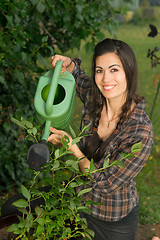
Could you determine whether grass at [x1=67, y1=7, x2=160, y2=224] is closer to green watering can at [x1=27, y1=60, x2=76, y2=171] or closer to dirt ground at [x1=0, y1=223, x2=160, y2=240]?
dirt ground at [x1=0, y1=223, x2=160, y2=240]

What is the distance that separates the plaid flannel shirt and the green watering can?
27 centimetres

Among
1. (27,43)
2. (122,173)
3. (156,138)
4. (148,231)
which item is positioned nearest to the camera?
(122,173)

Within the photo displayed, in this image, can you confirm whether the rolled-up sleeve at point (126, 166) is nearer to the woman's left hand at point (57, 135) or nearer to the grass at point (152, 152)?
the woman's left hand at point (57, 135)

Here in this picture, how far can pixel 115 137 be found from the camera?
1.45 metres

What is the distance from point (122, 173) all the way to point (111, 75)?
1.41 feet

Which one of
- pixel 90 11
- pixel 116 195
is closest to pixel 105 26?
pixel 90 11

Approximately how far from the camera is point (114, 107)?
158 centimetres

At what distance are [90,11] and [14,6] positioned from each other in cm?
55

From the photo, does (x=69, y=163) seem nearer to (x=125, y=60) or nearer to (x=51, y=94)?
(x=51, y=94)

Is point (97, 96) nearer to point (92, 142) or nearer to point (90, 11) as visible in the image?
point (92, 142)

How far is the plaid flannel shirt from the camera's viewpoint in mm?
1356

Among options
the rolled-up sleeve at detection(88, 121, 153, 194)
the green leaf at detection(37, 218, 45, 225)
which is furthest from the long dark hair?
the green leaf at detection(37, 218, 45, 225)

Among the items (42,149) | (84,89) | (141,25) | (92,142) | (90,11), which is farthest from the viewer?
(141,25)

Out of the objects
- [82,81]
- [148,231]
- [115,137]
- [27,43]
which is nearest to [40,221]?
[115,137]
